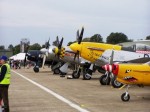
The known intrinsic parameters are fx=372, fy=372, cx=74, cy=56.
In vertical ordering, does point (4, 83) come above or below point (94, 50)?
below

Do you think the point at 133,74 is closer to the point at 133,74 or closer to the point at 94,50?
the point at 133,74

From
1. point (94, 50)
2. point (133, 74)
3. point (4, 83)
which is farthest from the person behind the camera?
point (94, 50)

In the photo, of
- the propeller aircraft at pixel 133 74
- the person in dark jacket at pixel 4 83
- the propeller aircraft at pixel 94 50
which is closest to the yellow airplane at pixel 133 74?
the propeller aircraft at pixel 133 74

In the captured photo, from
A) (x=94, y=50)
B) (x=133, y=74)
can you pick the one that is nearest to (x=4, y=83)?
(x=133, y=74)

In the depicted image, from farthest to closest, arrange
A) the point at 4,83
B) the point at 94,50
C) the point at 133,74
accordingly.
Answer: the point at 94,50, the point at 133,74, the point at 4,83

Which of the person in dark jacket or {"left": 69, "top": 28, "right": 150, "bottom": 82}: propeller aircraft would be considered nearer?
the person in dark jacket

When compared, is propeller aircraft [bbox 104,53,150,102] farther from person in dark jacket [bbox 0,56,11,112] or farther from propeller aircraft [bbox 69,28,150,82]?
propeller aircraft [bbox 69,28,150,82]

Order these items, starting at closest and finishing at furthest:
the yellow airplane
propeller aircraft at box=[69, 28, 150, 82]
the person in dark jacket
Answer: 1. the person in dark jacket
2. the yellow airplane
3. propeller aircraft at box=[69, 28, 150, 82]

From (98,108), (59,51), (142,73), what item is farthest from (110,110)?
(59,51)

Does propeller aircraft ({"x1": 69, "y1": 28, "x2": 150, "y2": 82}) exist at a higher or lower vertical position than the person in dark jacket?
higher

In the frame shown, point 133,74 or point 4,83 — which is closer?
point 4,83

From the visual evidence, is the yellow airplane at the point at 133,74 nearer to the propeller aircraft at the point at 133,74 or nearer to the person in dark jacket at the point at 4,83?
the propeller aircraft at the point at 133,74

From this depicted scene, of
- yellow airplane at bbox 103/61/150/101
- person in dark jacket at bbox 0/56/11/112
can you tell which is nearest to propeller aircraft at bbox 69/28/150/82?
yellow airplane at bbox 103/61/150/101

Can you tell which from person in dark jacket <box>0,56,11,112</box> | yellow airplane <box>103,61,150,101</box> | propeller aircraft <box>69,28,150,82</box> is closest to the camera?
person in dark jacket <box>0,56,11,112</box>
